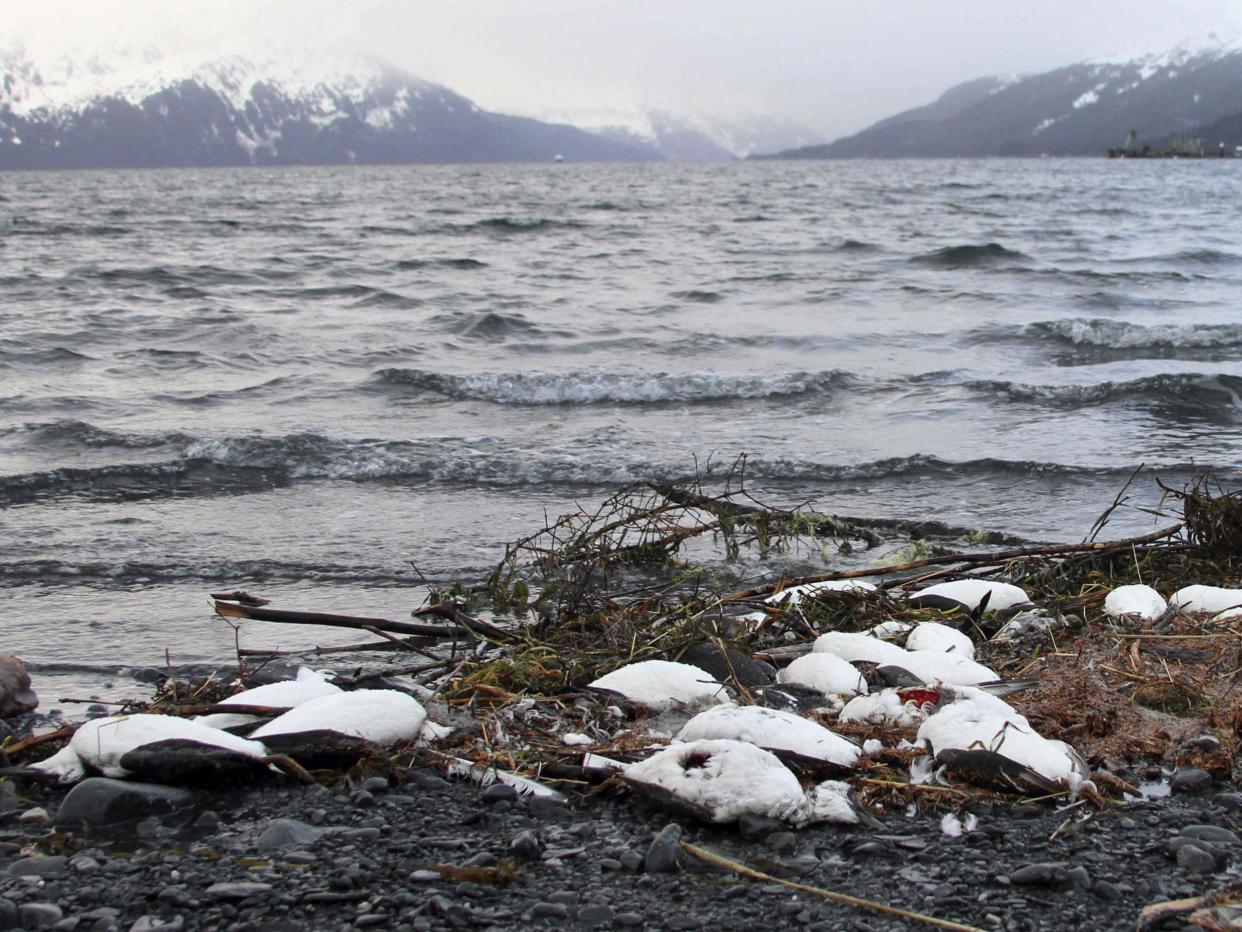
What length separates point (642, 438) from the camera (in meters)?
8.24

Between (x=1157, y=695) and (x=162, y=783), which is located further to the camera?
(x=1157, y=695)

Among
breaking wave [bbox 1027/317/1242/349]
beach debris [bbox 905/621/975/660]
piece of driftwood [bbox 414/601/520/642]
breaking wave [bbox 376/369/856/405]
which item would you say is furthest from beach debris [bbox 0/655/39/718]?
breaking wave [bbox 1027/317/1242/349]

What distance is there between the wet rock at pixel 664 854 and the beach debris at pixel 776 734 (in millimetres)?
355

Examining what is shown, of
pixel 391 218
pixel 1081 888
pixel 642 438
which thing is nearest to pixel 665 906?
pixel 1081 888

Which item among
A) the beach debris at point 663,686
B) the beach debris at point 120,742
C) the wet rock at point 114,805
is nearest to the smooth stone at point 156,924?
the wet rock at point 114,805

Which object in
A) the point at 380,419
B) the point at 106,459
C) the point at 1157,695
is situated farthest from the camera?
the point at 380,419

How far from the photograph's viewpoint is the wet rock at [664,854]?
243cm

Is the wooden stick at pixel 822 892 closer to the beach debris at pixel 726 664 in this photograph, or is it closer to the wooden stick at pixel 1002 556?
the beach debris at pixel 726 664

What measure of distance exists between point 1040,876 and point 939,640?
4.79 feet

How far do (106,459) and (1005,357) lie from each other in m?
8.30

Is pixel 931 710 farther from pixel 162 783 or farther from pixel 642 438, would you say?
pixel 642 438

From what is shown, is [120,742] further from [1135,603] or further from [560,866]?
[1135,603]

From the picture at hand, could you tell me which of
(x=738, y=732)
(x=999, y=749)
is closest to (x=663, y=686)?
(x=738, y=732)

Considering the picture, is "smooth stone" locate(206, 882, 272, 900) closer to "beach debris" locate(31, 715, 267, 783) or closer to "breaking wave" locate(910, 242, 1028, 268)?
"beach debris" locate(31, 715, 267, 783)
